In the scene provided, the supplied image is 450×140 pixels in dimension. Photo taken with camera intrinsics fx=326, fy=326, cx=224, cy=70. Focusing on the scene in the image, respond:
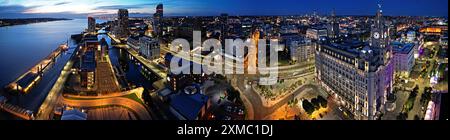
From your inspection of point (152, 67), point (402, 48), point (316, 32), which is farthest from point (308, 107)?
point (316, 32)

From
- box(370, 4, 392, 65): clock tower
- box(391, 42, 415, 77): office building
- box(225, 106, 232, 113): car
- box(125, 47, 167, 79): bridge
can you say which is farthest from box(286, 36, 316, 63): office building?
box(225, 106, 232, 113): car

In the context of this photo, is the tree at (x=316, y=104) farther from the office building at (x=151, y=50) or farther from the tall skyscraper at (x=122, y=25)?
the tall skyscraper at (x=122, y=25)

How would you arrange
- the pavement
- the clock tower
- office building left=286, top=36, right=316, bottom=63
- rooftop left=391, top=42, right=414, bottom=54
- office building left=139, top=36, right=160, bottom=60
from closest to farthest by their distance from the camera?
the pavement, the clock tower, rooftop left=391, top=42, right=414, bottom=54, office building left=286, top=36, right=316, bottom=63, office building left=139, top=36, right=160, bottom=60

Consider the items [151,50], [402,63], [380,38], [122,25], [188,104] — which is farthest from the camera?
[122,25]

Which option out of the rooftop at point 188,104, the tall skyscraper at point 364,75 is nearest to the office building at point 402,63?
the tall skyscraper at point 364,75

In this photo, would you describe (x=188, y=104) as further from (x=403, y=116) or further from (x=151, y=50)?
(x=151, y=50)

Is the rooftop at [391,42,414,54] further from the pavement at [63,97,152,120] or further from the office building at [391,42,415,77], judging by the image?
the pavement at [63,97,152,120]
